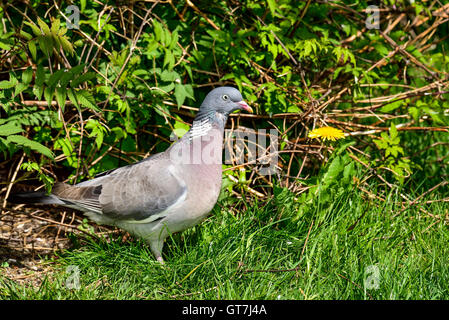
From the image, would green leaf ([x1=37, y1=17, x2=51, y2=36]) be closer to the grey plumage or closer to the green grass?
the grey plumage

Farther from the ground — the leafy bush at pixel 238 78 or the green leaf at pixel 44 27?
the green leaf at pixel 44 27

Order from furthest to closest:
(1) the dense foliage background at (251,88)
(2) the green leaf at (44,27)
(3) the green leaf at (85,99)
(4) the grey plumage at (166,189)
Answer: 1. (1) the dense foliage background at (251,88)
2. (4) the grey plumage at (166,189)
3. (3) the green leaf at (85,99)
4. (2) the green leaf at (44,27)

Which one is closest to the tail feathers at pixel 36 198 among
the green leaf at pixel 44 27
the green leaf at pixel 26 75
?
the green leaf at pixel 26 75

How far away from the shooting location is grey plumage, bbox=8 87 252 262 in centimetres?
337

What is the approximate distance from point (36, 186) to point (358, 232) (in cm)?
254

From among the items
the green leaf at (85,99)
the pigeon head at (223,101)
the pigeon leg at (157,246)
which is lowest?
the pigeon leg at (157,246)

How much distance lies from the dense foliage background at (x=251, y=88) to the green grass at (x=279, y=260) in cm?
15

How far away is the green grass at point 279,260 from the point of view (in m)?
2.95

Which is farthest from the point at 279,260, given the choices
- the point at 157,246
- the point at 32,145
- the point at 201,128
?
the point at 32,145

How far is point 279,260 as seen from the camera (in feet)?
10.6

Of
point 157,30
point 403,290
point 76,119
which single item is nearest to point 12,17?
point 76,119

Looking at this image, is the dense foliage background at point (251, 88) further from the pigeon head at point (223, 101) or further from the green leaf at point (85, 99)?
the green leaf at point (85, 99)

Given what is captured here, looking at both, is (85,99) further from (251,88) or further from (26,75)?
(251,88)

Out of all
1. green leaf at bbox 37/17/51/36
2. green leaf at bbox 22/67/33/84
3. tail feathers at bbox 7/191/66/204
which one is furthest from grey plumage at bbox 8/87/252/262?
green leaf at bbox 37/17/51/36
